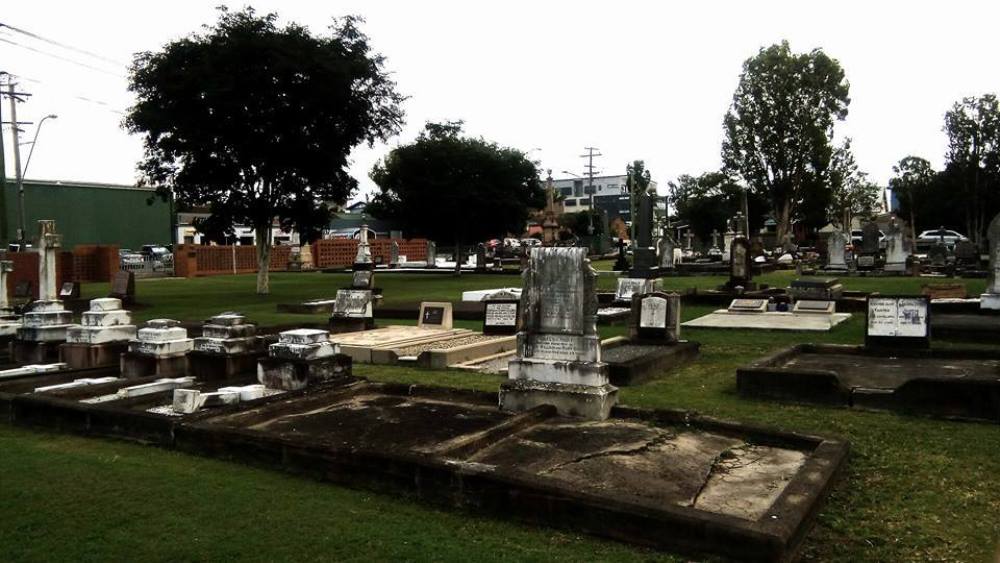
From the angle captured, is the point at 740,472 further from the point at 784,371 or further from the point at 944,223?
the point at 944,223

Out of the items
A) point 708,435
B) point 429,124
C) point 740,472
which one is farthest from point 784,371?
point 429,124

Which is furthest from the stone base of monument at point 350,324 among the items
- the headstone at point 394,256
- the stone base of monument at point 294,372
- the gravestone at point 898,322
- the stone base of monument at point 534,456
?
the headstone at point 394,256

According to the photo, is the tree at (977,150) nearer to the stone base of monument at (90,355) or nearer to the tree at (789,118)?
the tree at (789,118)

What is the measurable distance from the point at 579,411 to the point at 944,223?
5698cm

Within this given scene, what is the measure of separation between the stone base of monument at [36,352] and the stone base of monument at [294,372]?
4.65m

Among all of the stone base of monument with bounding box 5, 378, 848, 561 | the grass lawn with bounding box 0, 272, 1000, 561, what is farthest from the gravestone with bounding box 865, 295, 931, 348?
the stone base of monument with bounding box 5, 378, 848, 561

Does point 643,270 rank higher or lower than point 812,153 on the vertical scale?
lower

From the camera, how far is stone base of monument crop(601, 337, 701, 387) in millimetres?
8969

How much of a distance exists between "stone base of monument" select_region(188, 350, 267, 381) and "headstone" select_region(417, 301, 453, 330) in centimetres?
514

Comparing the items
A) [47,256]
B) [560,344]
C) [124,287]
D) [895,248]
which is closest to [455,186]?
[124,287]

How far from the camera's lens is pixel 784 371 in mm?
7930

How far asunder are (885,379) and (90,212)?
51.7m

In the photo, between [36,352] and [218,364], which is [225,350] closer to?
[218,364]

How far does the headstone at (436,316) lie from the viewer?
1419 cm
